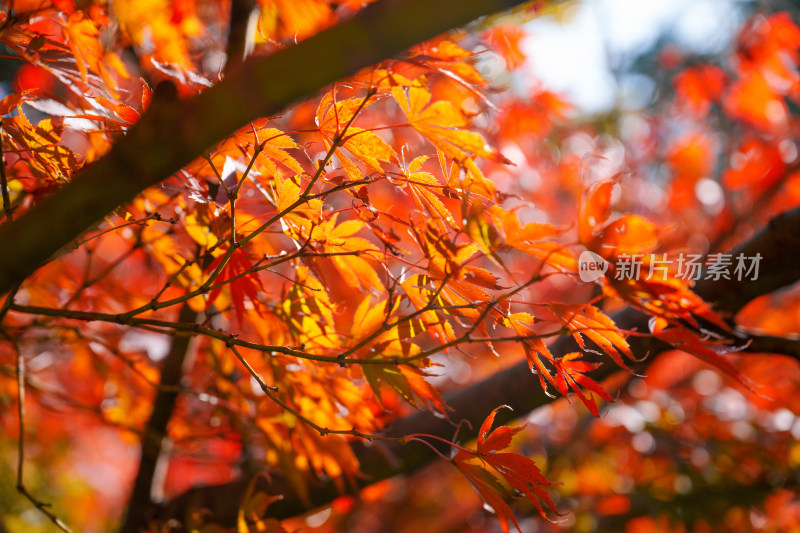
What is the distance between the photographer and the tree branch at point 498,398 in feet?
2.62

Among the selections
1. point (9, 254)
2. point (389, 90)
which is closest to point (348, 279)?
point (389, 90)

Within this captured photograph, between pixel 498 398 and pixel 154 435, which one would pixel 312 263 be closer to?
pixel 498 398

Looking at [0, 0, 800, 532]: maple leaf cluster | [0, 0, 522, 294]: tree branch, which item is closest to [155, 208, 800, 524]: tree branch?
[0, 0, 800, 532]: maple leaf cluster

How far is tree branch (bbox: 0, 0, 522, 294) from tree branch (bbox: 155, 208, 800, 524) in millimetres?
533

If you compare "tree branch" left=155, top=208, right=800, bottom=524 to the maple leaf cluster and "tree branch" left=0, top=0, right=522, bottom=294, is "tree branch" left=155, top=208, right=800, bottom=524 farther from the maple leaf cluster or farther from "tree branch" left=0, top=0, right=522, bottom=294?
"tree branch" left=0, top=0, right=522, bottom=294

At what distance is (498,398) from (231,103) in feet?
Result: 2.34

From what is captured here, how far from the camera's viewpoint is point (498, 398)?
3.03 ft

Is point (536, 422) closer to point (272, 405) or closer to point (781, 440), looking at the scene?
point (781, 440)

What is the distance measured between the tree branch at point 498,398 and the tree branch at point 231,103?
533 millimetres

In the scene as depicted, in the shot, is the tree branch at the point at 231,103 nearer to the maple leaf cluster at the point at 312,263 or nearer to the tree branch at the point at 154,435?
the maple leaf cluster at the point at 312,263

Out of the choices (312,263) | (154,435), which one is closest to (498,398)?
(312,263)

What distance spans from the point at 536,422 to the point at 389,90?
204 centimetres

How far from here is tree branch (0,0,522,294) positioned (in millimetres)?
348

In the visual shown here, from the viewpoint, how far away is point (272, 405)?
84 centimetres
